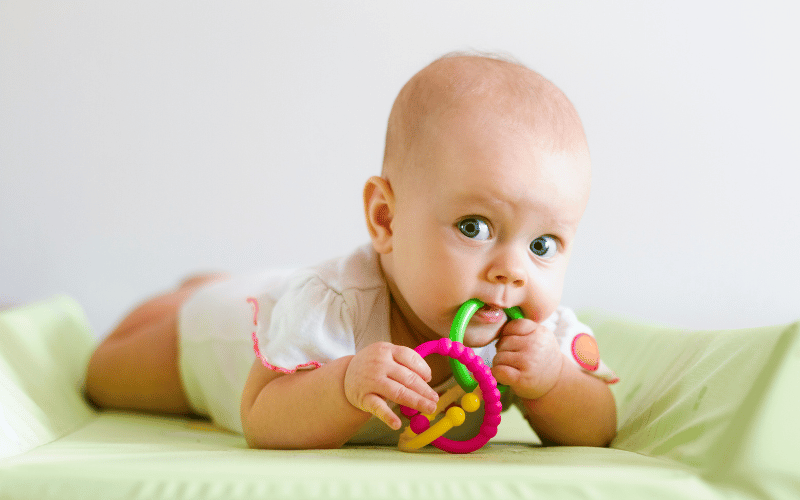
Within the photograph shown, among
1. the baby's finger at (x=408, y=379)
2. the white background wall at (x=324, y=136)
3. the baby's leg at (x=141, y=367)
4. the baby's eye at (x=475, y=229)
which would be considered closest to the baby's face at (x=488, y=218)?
the baby's eye at (x=475, y=229)

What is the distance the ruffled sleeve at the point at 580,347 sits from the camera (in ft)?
2.89

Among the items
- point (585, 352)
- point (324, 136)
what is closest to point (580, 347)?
point (585, 352)

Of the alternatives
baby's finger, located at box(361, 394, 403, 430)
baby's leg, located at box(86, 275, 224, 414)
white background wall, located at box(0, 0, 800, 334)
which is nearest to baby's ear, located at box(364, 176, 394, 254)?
baby's finger, located at box(361, 394, 403, 430)

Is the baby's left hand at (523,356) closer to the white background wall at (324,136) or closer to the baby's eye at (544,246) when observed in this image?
the baby's eye at (544,246)

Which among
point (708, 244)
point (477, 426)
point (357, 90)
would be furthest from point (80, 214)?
point (708, 244)

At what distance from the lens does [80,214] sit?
6.68ft

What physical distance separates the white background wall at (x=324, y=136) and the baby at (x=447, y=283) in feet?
3.63

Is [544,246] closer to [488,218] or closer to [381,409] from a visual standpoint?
[488,218]

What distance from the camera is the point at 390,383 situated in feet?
2.20

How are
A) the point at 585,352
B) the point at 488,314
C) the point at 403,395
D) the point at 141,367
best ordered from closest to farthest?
the point at 403,395 → the point at 488,314 → the point at 585,352 → the point at 141,367

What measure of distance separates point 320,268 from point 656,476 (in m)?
0.51

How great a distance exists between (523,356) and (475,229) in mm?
165

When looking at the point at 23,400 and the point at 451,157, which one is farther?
the point at 23,400

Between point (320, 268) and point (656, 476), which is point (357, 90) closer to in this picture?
point (320, 268)
